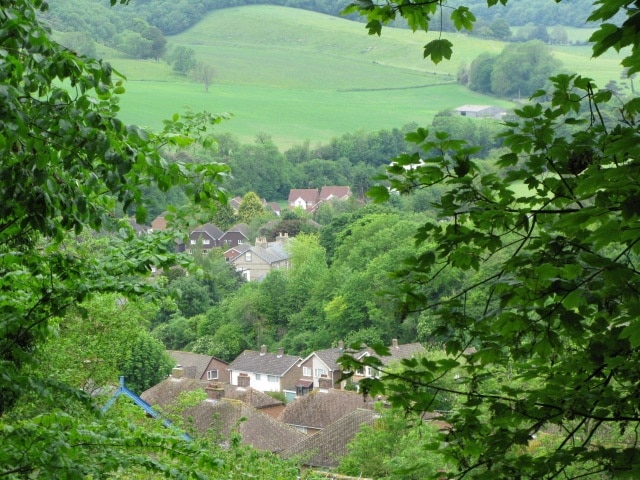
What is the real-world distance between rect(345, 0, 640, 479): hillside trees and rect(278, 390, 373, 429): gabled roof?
32807mm

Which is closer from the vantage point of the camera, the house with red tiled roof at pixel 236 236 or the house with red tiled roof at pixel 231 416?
the house with red tiled roof at pixel 231 416

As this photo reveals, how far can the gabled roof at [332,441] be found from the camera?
31.4 meters

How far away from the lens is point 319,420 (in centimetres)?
3847

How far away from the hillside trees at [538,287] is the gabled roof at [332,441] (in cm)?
2667

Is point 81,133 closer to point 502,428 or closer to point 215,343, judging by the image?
point 502,428

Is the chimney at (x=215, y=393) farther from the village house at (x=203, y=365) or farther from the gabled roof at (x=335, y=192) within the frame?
the gabled roof at (x=335, y=192)

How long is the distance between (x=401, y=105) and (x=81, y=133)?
11299 centimetres

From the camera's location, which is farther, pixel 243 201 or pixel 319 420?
pixel 243 201

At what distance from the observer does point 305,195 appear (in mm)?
107438

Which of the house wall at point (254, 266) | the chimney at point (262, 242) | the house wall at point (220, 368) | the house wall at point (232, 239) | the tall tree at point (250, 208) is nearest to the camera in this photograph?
the house wall at point (220, 368)

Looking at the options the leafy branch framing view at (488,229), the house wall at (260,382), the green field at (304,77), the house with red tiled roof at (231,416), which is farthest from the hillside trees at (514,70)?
the leafy branch framing view at (488,229)

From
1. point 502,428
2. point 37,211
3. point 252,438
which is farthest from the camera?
point 252,438

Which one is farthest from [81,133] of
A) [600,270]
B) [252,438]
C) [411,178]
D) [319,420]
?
[319,420]

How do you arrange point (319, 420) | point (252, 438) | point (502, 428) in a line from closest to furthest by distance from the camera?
point (502, 428), point (252, 438), point (319, 420)
